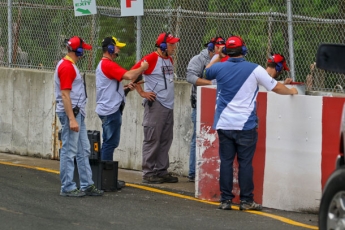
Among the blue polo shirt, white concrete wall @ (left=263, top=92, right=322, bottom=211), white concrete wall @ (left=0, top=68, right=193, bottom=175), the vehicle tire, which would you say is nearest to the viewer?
the vehicle tire

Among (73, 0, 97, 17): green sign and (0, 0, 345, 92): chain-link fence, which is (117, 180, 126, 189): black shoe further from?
(73, 0, 97, 17): green sign

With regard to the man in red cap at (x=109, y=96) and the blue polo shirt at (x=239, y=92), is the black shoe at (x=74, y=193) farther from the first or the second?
the blue polo shirt at (x=239, y=92)

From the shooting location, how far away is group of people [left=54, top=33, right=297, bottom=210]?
9539mm

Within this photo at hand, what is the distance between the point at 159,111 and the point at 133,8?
2204mm

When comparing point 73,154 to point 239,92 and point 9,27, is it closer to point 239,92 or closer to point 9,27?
point 239,92

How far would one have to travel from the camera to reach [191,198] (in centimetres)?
1055

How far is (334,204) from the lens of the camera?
6.91 meters

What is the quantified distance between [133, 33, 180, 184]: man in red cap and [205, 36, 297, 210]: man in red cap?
1934 millimetres

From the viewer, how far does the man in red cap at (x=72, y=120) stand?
10086 millimetres

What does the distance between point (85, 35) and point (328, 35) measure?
14.7ft

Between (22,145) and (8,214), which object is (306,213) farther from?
(22,145)

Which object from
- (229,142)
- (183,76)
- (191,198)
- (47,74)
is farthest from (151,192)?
(47,74)

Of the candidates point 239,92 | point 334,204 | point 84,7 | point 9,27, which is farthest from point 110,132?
point 9,27

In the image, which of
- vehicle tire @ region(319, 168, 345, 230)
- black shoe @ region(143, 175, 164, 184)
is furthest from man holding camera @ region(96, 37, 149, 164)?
vehicle tire @ region(319, 168, 345, 230)
